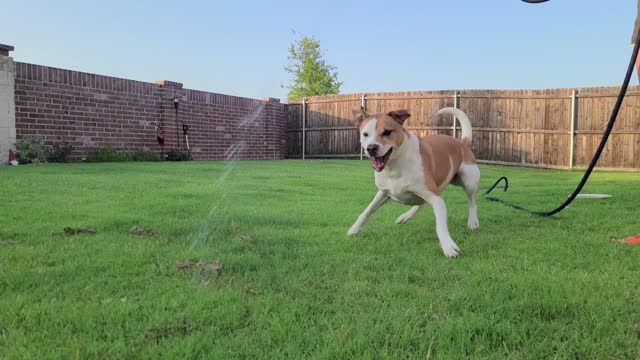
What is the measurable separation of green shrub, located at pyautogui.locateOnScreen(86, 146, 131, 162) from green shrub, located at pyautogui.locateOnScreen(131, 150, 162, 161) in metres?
0.20

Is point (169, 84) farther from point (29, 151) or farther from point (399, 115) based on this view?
point (399, 115)

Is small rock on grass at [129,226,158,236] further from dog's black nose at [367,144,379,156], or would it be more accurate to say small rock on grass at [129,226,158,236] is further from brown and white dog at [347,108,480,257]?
dog's black nose at [367,144,379,156]

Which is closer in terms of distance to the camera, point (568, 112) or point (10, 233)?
point (10, 233)

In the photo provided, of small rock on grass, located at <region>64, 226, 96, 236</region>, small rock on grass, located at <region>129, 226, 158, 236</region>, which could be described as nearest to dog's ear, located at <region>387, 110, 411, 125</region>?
small rock on grass, located at <region>129, 226, 158, 236</region>

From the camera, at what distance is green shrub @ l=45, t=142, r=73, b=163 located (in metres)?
11.5

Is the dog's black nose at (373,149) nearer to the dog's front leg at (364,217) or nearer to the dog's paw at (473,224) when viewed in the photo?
the dog's front leg at (364,217)

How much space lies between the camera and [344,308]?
2.17m

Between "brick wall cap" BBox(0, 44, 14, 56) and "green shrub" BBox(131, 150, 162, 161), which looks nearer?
"brick wall cap" BBox(0, 44, 14, 56)

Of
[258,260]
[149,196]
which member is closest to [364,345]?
[258,260]

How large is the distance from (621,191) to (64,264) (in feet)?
24.9

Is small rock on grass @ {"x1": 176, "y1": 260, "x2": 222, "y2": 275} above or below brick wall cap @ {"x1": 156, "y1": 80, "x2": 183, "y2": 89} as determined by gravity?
below

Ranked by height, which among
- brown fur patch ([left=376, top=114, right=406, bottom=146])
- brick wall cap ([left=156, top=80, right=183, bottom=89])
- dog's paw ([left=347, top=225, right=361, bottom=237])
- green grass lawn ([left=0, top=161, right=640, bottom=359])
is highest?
brick wall cap ([left=156, top=80, right=183, bottom=89])

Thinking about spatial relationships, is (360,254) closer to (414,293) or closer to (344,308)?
(414,293)

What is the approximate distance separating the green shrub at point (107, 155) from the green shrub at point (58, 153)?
2.21 ft
